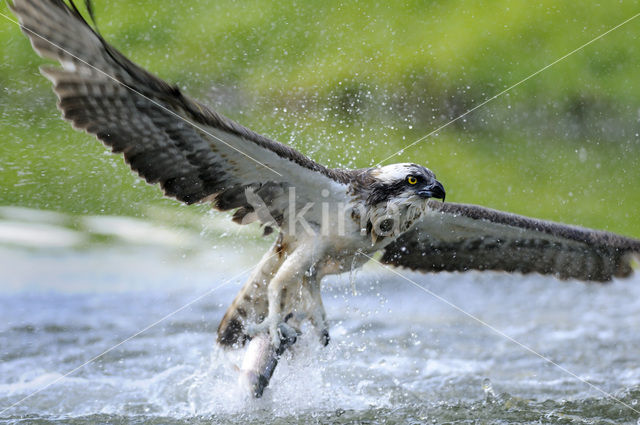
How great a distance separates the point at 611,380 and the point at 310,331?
8.82ft

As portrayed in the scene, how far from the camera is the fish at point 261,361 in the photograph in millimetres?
6430

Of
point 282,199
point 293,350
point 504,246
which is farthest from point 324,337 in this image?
point 504,246

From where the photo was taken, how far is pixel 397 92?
13.3 meters

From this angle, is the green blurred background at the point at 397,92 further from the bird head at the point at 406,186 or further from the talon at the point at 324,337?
the bird head at the point at 406,186

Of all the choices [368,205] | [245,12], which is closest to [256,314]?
[368,205]

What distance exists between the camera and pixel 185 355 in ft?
26.7

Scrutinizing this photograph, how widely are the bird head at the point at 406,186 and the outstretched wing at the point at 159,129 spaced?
0.27 m

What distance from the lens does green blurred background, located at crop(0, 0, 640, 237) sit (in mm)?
12117

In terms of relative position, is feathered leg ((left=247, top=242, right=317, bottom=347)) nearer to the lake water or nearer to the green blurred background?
the lake water

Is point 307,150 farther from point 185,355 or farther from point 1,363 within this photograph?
point 1,363

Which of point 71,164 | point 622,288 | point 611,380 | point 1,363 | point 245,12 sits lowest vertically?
point 1,363

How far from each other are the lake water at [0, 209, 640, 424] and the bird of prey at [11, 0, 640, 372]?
59 cm
